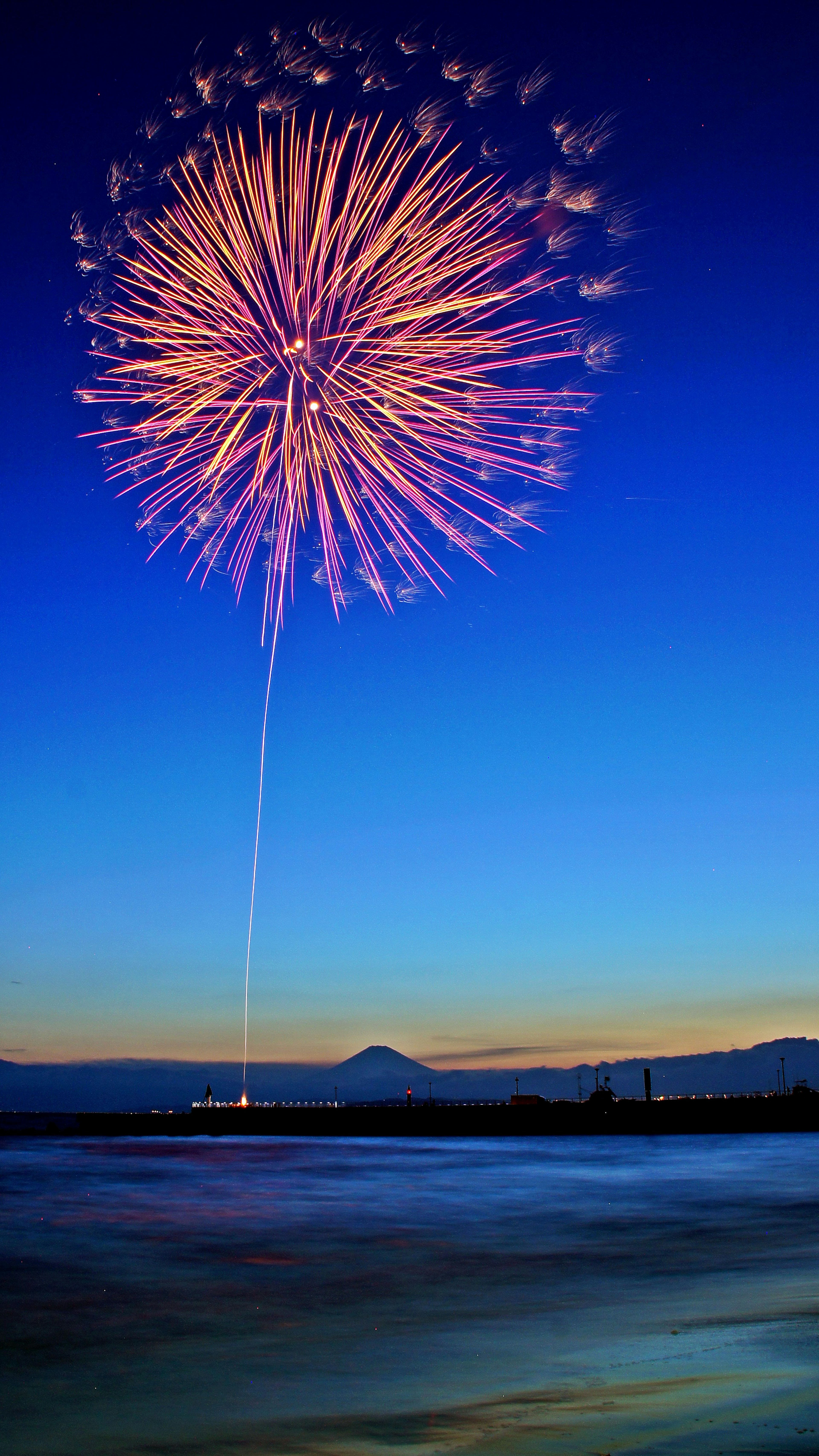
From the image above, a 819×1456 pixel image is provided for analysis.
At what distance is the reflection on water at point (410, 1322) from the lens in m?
10.3

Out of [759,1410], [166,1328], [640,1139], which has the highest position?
[759,1410]

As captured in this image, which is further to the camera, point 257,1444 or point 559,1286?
point 559,1286

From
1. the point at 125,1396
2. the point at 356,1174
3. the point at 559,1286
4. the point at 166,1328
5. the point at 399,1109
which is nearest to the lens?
the point at 125,1396

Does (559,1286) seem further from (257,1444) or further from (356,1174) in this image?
(356,1174)

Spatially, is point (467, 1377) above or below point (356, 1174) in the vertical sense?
above

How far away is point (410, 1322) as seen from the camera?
57.4 feet

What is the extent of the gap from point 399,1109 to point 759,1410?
124 m

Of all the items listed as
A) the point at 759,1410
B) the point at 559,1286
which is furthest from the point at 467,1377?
the point at 559,1286

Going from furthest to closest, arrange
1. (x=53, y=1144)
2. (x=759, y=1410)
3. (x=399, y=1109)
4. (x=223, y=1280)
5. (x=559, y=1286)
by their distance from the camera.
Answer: (x=399, y=1109), (x=53, y=1144), (x=223, y=1280), (x=559, y=1286), (x=759, y=1410)

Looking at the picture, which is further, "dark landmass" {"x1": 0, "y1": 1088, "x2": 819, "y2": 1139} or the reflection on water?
"dark landmass" {"x1": 0, "y1": 1088, "x2": 819, "y2": 1139}

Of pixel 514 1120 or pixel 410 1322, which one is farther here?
pixel 514 1120

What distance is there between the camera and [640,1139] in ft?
334

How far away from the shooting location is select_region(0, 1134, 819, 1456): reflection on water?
407 inches

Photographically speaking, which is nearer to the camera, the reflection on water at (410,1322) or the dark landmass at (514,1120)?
the reflection on water at (410,1322)
